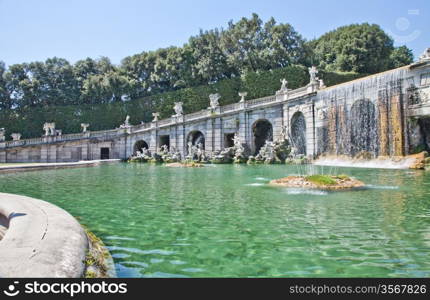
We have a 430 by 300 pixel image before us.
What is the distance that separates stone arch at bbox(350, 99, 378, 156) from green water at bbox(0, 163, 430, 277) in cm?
1534

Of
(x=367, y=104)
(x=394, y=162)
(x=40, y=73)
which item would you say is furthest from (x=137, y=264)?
(x=40, y=73)

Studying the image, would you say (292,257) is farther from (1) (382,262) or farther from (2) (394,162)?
(2) (394,162)

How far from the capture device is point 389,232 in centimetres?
651

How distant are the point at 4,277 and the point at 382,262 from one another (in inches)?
193

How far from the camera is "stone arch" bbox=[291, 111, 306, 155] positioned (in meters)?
33.3

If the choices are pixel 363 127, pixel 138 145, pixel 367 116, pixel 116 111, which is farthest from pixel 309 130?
pixel 116 111

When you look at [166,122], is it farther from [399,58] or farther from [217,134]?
[399,58]

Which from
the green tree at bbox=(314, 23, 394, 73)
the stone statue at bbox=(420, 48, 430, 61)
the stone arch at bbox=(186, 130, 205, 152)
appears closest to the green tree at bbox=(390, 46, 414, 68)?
the green tree at bbox=(314, 23, 394, 73)

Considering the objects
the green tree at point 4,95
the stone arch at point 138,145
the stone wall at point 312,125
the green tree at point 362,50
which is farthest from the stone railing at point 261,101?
the green tree at point 4,95

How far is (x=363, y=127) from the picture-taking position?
2686 centimetres

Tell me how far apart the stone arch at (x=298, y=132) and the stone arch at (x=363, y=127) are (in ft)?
20.5

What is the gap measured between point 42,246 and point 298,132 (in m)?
31.9

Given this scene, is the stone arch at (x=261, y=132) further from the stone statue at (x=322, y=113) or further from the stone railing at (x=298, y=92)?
the stone statue at (x=322, y=113)

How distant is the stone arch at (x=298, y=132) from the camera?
33.3 metres
